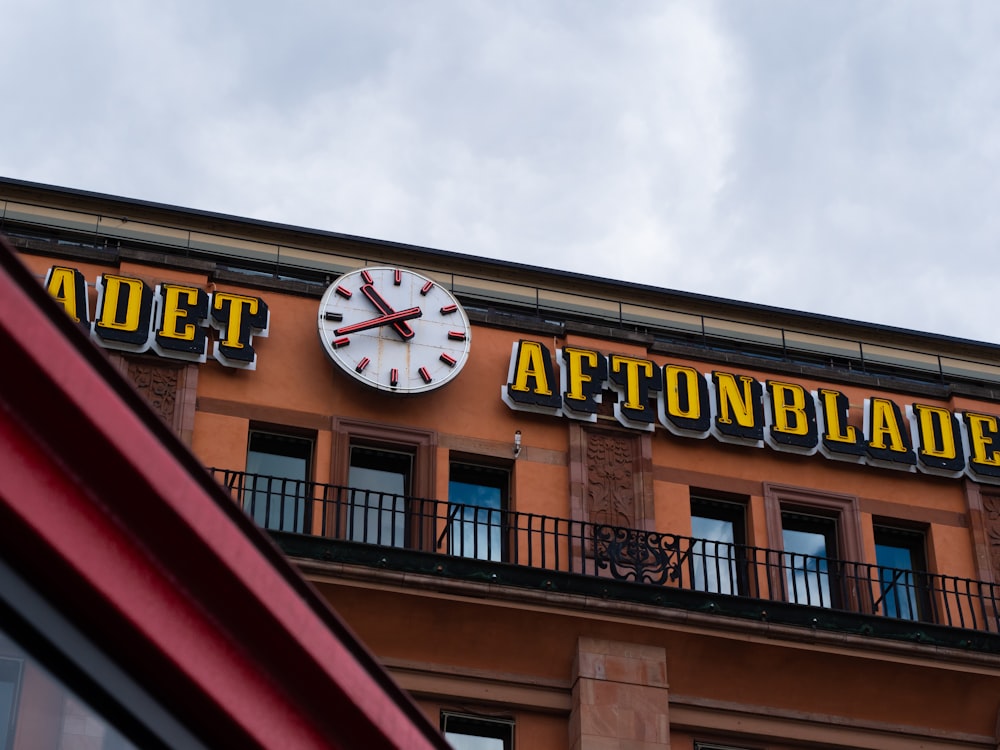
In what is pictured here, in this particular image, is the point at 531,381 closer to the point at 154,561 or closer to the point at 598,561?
the point at 598,561

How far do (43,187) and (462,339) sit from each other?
939cm

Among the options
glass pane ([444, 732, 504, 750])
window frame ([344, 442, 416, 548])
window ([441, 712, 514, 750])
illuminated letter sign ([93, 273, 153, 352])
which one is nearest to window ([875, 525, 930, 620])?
window ([441, 712, 514, 750])

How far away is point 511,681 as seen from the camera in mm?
23266

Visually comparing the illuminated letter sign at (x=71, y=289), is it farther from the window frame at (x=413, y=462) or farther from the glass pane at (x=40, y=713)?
the glass pane at (x=40, y=713)

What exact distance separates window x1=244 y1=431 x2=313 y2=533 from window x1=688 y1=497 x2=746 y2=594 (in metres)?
5.94

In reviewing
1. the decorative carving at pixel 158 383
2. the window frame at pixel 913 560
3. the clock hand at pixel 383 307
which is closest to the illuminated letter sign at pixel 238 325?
the decorative carving at pixel 158 383

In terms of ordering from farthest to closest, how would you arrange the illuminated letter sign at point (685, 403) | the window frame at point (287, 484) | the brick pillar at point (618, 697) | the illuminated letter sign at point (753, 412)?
the illuminated letter sign at point (685, 403)
the illuminated letter sign at point (753, 412)
the window frame at point (287, 484)
the brick pillar at point (618, 697)

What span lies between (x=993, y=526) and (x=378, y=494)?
34.5 feet

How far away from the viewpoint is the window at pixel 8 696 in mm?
4508

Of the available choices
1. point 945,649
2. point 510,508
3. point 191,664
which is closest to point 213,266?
point 510,508

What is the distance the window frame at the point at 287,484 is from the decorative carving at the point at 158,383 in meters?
1.31

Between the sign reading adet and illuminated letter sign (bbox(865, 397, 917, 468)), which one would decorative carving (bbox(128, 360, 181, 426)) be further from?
illuminated letter sign (bbox(865, 397, 917, 468))

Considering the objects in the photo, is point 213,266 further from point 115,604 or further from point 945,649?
point 115,604

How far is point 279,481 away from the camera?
80.4 ft
